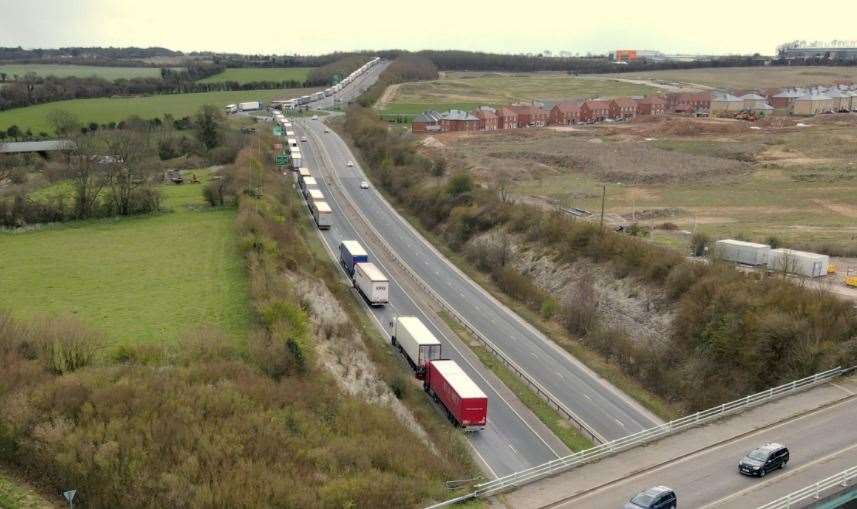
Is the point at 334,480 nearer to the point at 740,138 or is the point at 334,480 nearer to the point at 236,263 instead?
the point at 236,263

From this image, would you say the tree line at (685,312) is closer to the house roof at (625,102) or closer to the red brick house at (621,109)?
the red brick house at (621,109)

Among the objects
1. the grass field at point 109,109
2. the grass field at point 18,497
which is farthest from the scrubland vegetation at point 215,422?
the grass field at point 109,109

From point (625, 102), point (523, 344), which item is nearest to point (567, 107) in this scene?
point (625, 102)

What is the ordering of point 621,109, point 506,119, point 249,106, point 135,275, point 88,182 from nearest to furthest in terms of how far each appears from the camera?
point 135,275, point 88,182, point 506,119, point 249,106, point 621,109

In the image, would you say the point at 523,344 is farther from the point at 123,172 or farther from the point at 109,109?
the point at 109,109

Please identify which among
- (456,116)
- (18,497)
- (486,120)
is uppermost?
(456,116)

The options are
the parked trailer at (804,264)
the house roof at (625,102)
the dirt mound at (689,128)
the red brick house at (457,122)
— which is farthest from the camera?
the house roof at (625,102)
